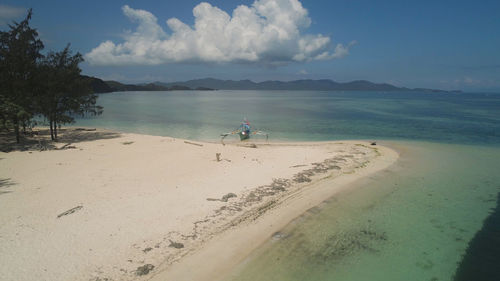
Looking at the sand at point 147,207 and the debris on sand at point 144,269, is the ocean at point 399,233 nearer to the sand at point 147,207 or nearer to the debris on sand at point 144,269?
the sand at point 147,207

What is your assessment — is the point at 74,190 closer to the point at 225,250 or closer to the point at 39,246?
the point at 39,246

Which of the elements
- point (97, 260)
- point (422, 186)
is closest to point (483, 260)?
point (422, 186)

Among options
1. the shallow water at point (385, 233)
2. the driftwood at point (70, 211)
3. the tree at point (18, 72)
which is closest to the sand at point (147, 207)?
the driftwood at point (70, 211)

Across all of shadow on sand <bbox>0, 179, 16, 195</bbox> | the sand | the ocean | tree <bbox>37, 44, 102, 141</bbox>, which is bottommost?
the ocean

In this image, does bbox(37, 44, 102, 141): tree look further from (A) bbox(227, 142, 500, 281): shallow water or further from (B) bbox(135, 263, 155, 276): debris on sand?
(A) bbox(227, 142, 500, 281): shallow water

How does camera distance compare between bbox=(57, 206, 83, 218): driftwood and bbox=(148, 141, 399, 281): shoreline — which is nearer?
bbox=(148, 141, 399, 281): shoreline

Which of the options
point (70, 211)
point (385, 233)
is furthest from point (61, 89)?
point (385, 233)

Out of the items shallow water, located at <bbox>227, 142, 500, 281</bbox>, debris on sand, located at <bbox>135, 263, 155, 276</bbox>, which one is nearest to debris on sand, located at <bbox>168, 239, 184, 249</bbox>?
debris on sand, located at <bbox>135, 263, 155, 276</bbox>
